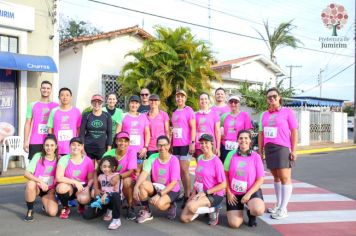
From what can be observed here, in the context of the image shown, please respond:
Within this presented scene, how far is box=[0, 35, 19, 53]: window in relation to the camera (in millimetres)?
10750

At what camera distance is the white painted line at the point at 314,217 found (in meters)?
5.64

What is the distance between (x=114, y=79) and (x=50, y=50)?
3.81 m

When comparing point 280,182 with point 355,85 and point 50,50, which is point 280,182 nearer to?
point 50,50

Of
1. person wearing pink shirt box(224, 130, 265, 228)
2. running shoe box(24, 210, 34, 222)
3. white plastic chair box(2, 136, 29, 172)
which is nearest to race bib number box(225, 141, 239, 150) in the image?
person wearing pink shirt box(224, 130, 265, 228)

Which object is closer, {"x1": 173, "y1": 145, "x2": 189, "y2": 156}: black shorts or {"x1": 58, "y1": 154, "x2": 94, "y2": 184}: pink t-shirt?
{"x1": 58, "y1": 154, "x2": 94, "y2": 184}: pink t-shirt

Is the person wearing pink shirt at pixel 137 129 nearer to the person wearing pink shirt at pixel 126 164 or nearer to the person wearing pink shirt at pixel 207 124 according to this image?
the person wearing pink shirt at pixel 126 164

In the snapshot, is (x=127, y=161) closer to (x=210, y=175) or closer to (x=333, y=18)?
(x=210, y=175)

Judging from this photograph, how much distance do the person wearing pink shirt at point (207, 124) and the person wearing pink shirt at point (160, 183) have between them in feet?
3.03

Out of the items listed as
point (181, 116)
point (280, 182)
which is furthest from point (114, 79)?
point (280, 182)

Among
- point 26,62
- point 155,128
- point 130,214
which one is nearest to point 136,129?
point 155,128

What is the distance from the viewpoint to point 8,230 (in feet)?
16.9

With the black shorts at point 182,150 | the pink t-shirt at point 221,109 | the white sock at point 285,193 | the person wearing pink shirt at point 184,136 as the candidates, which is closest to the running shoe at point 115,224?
the person wearing pink shirt at point 184,136

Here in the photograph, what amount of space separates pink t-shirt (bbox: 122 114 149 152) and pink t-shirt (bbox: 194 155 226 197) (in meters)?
1.19

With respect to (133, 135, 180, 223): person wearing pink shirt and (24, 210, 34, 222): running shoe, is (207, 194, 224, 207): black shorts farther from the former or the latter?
(24, 210, 34, 222): running shoe
